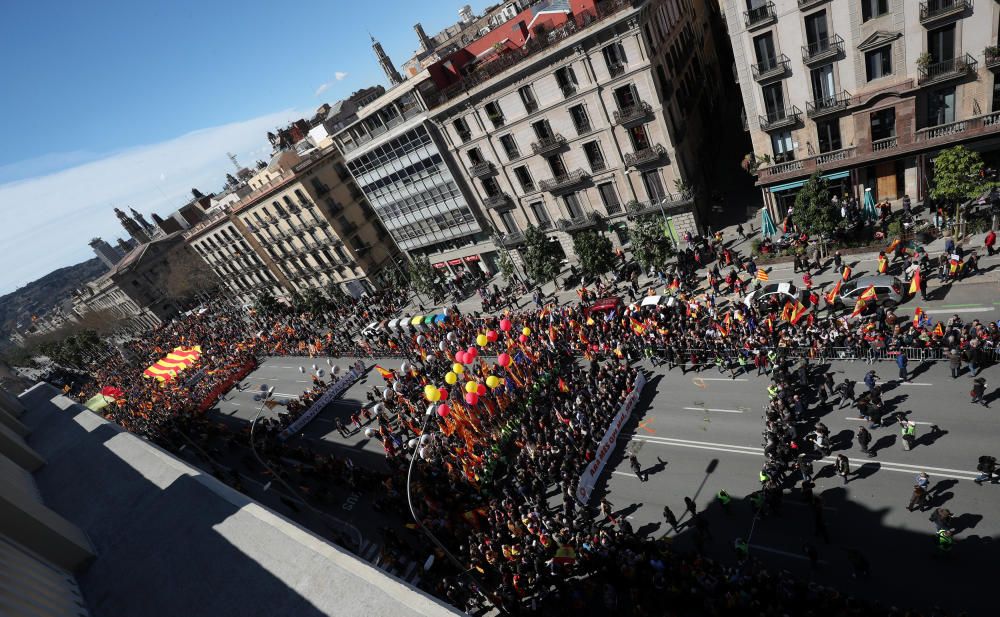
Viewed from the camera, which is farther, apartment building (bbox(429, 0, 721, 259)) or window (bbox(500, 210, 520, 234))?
window (bbox(500, 210, 520, 234))

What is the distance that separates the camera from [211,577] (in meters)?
11.2

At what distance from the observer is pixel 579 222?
42188mm

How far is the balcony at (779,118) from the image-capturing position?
30906mm

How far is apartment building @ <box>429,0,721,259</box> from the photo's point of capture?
3409cm

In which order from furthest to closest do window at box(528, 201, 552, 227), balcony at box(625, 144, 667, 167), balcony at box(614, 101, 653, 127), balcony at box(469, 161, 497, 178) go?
window at box(528, 201, 552, 227)
balcony at box(469, 161, 497, 178)
balcony at box(625, 144, 667, 167)
balcony at box(614, 101, 653, 127)

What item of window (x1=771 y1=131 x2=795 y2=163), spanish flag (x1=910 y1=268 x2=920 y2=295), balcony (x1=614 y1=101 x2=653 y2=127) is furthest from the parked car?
balcony (x1=614 y1=101 x2=653 y2=127)

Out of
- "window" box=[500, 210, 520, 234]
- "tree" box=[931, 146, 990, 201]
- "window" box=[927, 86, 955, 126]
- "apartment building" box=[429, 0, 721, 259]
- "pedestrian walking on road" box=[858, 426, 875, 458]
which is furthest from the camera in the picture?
"window" box=[500, 210, 520, 234]

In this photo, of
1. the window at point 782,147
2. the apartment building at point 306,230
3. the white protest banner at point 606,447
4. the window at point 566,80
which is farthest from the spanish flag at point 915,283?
the apartment building at point 306,230

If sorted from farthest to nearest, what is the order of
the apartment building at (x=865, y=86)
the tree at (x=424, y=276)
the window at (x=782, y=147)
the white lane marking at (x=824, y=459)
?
the tree at (x=424, y=276) → the window at (x=782, y=147) → the apartment building at (x=865, y=86) → the white lane marking at (x=824, y=459)

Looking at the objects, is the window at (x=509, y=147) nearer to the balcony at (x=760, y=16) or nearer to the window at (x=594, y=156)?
the window at (x=594, y=156)

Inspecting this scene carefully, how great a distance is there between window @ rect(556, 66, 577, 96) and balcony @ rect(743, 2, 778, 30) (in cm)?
1162

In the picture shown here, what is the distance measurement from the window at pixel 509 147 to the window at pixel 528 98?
3.13 m

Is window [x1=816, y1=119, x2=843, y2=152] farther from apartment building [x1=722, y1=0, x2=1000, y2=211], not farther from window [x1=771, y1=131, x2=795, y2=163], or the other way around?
window [x1=771, y1=131, x2=795, y2=163]

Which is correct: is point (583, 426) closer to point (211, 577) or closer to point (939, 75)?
Result: point (211, 577)
